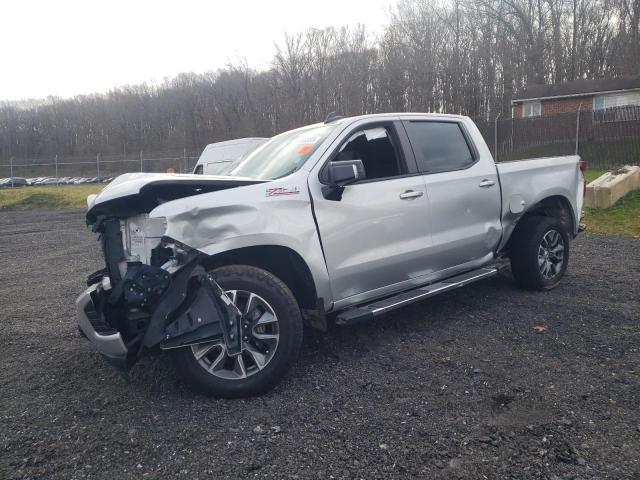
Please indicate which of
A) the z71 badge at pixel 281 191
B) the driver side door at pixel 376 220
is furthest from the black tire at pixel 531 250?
the z71 badge at pixel 281 191

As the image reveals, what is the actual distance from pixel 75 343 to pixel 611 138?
1859 centimetres

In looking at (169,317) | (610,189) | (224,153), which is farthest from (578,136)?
(169,317)

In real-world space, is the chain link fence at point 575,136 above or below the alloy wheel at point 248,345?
above

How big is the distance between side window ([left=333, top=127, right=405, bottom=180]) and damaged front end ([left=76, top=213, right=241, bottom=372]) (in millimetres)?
1746

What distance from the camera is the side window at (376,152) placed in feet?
14.5

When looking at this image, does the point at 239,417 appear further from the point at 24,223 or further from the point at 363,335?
the point at 24,223

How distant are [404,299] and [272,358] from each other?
4.33 ft

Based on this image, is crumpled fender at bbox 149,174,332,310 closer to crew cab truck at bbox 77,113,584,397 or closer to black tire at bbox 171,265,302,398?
crew cab truck at bbox 77,113,584,397

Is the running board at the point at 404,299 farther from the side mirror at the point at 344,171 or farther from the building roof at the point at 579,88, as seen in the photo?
the building roof at the point at 579,88

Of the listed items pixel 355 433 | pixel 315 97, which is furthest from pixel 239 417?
pixel 315 97

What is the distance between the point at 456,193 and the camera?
4832mm

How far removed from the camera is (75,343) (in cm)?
473

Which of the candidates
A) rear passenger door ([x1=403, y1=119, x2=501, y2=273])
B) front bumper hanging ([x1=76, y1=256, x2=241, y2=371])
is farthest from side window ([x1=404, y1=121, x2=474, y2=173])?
front bumper hanging ([x1=76, y1=256, x2=241, y2=371])

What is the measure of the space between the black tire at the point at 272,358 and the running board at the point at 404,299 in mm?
488
